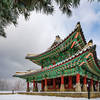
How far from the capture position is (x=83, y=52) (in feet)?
33.7

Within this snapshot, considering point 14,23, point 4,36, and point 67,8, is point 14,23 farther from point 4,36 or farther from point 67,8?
point 67,8

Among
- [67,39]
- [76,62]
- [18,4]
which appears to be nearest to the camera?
[18,4]

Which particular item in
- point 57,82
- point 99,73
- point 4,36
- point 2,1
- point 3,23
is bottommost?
point 57,82

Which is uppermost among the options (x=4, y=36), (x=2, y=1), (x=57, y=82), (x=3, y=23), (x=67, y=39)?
(x=67, y=39)

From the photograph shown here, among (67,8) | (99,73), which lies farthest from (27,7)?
(99,73)

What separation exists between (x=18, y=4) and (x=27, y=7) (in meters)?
0.25

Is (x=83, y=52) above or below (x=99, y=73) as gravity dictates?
above

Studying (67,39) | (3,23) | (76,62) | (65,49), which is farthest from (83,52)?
(3,23)

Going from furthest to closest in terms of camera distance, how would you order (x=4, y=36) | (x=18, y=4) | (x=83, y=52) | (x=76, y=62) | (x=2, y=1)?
(x=76, y=62) < (x=83, y=52) < (x=4, y=36) < (x=18, y=4) < (x=2, y=1)

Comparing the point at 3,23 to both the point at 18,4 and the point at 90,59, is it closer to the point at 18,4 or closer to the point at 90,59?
the point at 18,4

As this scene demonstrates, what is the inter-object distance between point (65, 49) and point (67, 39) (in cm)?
193

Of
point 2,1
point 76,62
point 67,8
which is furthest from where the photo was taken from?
point 76,62

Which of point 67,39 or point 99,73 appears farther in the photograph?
point 99,73

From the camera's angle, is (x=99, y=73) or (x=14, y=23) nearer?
(x=14, y=23)
